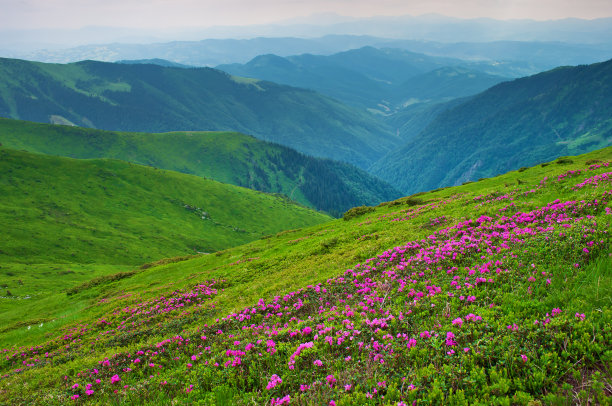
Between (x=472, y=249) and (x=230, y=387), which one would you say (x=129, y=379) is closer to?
(x=230, y=387)

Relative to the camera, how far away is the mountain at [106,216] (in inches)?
4178

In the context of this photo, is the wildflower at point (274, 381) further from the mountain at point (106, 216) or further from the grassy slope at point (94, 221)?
the mountain at point (106, 216)

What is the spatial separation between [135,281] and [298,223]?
502 ft

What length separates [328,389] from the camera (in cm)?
764

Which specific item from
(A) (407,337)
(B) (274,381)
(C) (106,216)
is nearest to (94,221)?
(C) (106,216)

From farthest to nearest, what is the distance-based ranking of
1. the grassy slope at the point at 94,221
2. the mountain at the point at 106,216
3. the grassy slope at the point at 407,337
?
1. the mountain at the point at 106,216
2. the grassy slope at the point at 94,221
3. the grassy slope at the point at 407,337

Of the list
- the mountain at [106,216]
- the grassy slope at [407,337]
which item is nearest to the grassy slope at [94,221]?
the mountain at [106,216]

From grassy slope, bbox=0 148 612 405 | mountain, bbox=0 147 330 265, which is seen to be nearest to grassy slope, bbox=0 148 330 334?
mountain, bbox=0 147 330 265

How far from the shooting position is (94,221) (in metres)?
136

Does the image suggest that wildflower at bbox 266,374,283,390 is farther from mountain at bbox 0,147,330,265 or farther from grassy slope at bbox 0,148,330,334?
mountain at bbox 0,147,330,265

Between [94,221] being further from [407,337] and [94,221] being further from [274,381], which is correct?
[407,337]

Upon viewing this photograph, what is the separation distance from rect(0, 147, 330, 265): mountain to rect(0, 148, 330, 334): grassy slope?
1.15 ft

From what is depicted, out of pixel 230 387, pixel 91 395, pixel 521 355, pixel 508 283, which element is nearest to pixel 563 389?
pixel 521 355

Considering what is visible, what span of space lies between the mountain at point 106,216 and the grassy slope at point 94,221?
1.15 ft
